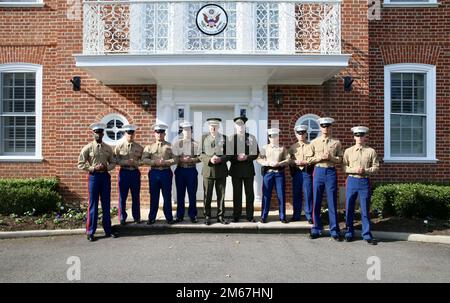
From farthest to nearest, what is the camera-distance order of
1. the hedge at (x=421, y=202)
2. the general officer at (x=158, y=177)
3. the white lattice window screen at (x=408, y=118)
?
the white lattice window screen at (x=408, y=118), the hedge at (x=421, y=202), the general officer at (x=158, y=177)

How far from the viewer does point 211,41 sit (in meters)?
9.42

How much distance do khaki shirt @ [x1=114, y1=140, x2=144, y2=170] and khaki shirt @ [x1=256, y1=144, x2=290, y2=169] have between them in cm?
236

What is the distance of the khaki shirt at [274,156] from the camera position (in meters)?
8.59

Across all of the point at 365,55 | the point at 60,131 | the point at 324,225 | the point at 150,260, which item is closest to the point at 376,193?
the point at 324,225

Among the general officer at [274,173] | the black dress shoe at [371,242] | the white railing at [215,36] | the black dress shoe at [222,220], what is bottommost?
the black dress shoe at [371,242]

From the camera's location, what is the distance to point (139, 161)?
27.7 ft

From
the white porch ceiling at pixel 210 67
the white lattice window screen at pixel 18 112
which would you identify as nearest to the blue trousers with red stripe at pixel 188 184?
the white porch ceiling at pixel 210 67

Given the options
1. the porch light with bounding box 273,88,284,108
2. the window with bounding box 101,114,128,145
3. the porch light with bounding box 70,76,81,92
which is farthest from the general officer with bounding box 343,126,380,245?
the porch light with bounding box 70,76,81,92

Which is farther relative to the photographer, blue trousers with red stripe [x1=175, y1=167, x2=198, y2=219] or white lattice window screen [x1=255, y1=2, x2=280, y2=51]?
white lattice window screen [x1=255, y1=2, x2=280, y2=51]

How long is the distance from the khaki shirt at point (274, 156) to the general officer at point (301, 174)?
0.59 ft

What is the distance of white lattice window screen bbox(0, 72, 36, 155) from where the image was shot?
10945 millimetres

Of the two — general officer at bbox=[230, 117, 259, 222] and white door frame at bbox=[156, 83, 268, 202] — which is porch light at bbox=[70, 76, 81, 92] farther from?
general officer at bbox=[230, 117, 259, 222]

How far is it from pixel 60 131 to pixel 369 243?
7172 millimetres

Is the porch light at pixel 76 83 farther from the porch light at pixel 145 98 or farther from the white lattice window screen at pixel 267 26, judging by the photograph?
the white lattice window screen at pixel 267 26
